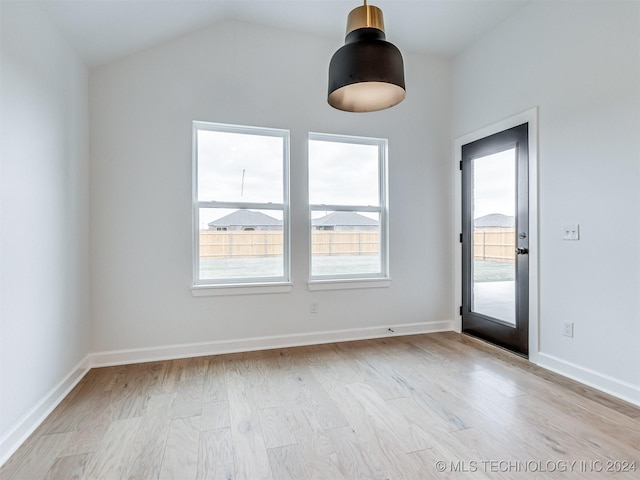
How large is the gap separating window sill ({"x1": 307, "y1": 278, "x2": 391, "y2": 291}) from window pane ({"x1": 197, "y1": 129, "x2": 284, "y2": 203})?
95cm

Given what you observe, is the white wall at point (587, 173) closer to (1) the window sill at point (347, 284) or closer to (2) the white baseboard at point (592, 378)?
(2) the white baseboard at point (592, 378)

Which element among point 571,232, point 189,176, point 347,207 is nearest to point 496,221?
point 571,232

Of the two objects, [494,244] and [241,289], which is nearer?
[241,289]

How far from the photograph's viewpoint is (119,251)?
118 inches

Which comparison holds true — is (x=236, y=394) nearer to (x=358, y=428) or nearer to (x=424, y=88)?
(x=358, y=428)

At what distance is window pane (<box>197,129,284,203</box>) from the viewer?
3301mm

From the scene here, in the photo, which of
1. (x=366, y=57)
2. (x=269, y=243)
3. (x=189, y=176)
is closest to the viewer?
(x=366, y=57)

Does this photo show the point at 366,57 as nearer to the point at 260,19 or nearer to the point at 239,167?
the point at 239,167

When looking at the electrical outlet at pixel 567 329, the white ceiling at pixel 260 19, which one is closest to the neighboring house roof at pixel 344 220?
the white ceiling at pixel 260 19

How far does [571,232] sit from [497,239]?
0.74m

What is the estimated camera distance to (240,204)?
338cm

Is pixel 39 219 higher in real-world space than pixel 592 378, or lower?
higher

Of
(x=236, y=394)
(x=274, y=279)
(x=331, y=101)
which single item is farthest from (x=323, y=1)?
(x=236, y=394)

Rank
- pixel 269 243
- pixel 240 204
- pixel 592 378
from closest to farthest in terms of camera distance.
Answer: pixel 592 378 → pixel 240 204 → pixel 269 243
